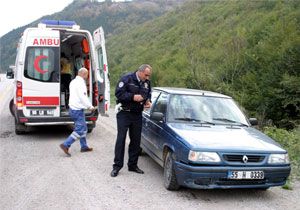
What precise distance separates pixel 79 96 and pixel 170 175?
3059 millimetres

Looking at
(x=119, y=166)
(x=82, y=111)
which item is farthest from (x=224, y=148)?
(x=82, y=111)

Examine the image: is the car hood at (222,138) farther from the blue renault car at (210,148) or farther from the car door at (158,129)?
the car door at (158,129)

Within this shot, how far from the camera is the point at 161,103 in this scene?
23.1 ft

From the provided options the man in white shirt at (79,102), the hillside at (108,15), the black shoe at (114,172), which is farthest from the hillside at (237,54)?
the hillside at (108,15)

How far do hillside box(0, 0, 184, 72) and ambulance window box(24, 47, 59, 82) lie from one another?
71771 millimetres

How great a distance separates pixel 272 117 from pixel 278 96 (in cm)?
82

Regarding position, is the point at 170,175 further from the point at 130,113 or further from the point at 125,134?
the point at 130,113

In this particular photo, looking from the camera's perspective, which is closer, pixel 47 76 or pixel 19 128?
pixel 47 76

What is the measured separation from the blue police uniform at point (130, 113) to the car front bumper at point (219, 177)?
139 centimetres

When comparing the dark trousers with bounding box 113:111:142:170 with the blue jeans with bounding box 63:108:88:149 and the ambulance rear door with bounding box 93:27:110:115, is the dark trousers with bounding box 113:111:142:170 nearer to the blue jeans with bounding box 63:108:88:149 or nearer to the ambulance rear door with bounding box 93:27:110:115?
the blue jeans with bounding box 63:108:88:149

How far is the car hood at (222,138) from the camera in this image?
540cm

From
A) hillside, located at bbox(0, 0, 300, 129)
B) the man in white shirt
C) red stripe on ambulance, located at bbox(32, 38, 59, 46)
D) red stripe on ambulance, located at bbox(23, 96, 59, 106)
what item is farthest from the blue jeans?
hillside, located at bbox(0, 0, 300, 129)

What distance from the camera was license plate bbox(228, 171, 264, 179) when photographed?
17.4 feet

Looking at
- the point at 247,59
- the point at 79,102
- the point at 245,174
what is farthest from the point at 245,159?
the point at 247,59
